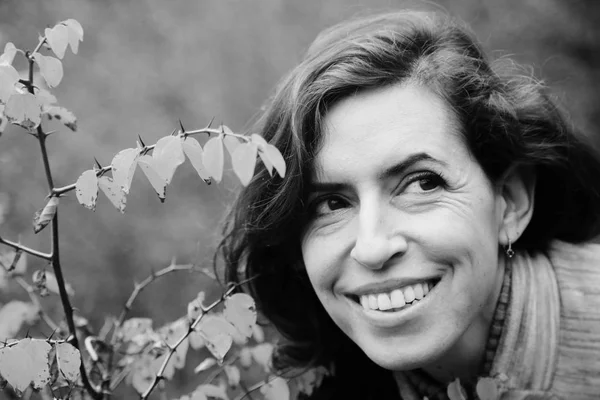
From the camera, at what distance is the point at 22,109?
48.1 inches

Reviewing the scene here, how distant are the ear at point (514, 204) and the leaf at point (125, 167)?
38.6 inches

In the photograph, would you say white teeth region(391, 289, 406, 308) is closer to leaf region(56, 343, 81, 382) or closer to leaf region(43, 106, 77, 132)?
leaf region(56, 343, 81, 382)

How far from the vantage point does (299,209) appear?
1.69 metres

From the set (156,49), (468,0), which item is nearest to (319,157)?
(156,49)

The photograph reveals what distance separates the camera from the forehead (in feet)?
5.03

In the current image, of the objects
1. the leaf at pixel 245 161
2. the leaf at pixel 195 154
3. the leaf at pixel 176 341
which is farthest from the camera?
the leaf at pixel 176 341

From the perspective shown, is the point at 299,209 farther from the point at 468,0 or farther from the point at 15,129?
the point at 468,0

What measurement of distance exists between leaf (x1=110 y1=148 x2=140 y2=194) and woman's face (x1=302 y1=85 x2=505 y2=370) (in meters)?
0.53

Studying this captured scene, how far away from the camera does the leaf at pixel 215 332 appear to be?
5.00 ft

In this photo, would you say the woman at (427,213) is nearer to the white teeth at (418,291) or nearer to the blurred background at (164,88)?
the white teeth at (418,291)

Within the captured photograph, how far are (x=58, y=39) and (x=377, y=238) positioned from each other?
78cm

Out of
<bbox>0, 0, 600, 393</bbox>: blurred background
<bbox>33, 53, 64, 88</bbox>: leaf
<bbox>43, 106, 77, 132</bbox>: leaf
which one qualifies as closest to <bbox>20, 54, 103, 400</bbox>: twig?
<bbox>33, 53, 64, 88</bbox>: leaf

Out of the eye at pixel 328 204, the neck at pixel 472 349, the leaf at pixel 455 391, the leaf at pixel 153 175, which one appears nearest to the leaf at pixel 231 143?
the leaf at pixel 153 175

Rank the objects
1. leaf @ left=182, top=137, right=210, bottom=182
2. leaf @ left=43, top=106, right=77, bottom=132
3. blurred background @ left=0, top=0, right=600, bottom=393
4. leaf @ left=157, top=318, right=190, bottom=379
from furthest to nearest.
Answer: blurred background @ left=0, top=0, right=600, bottom=393 → leaf @ left=157, top=318, right=190, bottom=379 → leaf @ left=43, top=106, right=77, bottom=132 → leaf @ left=182, top=137, right=210, bottom=182
